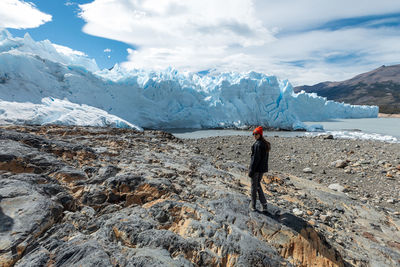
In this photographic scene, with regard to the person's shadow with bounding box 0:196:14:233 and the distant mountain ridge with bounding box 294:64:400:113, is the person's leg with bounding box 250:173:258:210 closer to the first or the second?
the person's shadow with bounding box 0:196:14:233

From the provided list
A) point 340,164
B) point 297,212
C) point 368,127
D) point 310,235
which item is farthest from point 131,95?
point 368,127

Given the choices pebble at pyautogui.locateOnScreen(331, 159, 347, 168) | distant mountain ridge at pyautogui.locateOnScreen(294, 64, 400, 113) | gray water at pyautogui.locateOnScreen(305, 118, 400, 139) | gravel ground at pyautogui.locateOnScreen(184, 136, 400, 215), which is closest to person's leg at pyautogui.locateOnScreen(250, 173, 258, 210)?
gravel ground at pyautogui.locateOnScreen(184, 136, 400, 215)

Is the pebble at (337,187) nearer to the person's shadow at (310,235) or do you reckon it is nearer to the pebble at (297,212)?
the pebble at (297,212)

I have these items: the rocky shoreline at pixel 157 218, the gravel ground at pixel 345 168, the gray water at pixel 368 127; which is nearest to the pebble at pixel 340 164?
the gravel ground at pixel 345 168

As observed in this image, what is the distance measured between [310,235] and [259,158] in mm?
1140

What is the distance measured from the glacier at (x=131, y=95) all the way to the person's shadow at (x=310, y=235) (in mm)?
14207

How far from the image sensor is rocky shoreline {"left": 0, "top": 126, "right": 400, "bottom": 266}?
2.18 metres

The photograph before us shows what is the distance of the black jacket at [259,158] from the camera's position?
312 centimetres

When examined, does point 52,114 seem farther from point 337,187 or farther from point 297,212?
point 337,187

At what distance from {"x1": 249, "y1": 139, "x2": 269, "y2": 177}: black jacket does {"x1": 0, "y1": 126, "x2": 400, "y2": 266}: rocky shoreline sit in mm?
612

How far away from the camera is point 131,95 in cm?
2269

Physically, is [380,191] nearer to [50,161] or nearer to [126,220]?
[126,220]

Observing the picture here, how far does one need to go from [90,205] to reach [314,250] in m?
2.82

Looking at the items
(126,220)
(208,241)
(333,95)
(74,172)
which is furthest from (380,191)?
(333,95)
